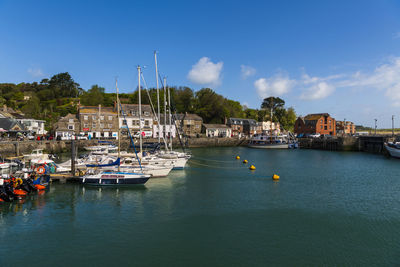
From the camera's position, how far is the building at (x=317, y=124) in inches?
4158

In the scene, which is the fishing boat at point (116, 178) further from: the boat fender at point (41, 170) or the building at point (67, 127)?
the building at point (67, 127)

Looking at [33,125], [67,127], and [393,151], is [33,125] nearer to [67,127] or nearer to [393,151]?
[67,127]

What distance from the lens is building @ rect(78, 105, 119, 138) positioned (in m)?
76.8

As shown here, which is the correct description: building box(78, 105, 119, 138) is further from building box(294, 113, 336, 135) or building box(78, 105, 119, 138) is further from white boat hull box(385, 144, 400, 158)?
building box(294, 113, 336, 135)

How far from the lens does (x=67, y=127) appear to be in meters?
75.2

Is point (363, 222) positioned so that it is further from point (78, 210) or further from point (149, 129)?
point (149, 129)

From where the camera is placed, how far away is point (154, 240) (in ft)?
54.4

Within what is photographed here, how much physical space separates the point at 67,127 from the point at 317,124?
92960mm

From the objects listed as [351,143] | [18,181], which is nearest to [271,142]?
[351,143]

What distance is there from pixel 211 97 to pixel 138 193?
9229cm

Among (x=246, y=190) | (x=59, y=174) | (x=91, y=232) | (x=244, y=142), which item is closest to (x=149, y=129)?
(x=244, y=142)

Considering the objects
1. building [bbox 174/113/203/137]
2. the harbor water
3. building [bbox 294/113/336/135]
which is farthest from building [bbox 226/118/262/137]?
the harbor water

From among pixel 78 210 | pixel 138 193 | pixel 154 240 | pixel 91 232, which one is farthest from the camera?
pixel 138 193

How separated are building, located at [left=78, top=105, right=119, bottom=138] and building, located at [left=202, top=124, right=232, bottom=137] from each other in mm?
35810
